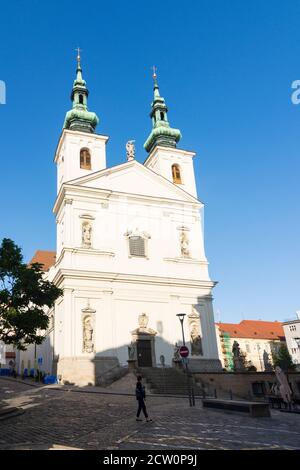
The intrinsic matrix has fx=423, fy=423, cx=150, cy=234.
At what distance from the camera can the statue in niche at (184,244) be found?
36.7 meters

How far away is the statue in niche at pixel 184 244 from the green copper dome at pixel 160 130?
10.8 m

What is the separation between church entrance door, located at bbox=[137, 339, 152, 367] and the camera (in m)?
31.4

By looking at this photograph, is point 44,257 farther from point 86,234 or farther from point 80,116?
point 86,234

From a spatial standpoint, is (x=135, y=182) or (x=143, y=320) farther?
(x=135, y=182)

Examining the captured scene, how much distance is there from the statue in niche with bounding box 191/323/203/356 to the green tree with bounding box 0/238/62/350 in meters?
16.9

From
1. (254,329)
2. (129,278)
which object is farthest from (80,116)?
(254,329)

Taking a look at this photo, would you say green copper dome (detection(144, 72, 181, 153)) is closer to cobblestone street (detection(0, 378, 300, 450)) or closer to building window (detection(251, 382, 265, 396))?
building window (detection(251, 382, 265, 396))

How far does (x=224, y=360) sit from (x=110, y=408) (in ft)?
228

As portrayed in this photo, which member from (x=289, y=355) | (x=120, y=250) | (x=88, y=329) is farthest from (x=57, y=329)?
(x=289, y=355)

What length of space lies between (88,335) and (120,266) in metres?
6.12

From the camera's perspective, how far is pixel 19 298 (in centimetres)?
1794

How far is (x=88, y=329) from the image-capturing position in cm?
3012

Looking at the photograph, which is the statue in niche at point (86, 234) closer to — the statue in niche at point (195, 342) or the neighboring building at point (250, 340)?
the statue in niche at point (195, 342)

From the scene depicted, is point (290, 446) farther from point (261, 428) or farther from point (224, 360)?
point (224, 360)
